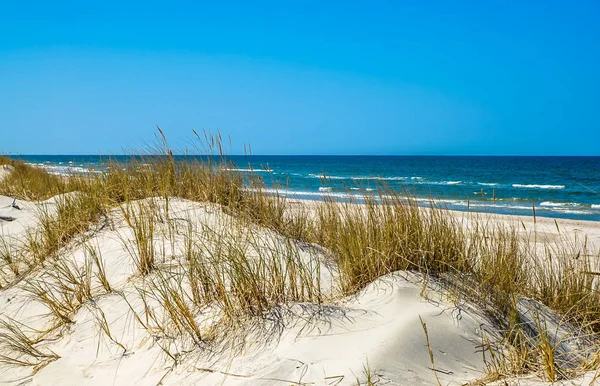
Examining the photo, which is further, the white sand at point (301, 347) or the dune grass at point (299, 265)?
the dune grass at point (299, 265)

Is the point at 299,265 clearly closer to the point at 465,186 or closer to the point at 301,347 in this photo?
the point at 301,347

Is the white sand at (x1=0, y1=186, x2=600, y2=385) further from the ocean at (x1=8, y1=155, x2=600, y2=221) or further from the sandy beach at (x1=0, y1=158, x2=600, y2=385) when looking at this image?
the ocean at (x1=8, y1=155, x2=600, y2=221)

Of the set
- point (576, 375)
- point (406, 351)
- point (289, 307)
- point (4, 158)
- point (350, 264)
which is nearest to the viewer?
point (576, 375)

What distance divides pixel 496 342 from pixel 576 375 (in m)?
0.43

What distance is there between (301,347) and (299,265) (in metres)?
0.70

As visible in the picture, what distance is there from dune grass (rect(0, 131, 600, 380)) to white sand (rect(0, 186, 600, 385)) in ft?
0.38

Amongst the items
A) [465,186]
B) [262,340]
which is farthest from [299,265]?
[465,186]

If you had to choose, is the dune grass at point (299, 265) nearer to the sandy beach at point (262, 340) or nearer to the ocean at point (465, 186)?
the sandy beach at point (262, 340)

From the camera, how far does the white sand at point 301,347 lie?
2.15 metres

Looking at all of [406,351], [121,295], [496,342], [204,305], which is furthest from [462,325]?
[121,295]

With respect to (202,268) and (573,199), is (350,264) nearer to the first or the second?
(202,268)

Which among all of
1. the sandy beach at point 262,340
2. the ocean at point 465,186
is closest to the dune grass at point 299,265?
the sandy beach at point 262,340

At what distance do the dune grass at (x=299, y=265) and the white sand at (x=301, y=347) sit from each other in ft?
0.38

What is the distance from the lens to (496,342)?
2393mm
